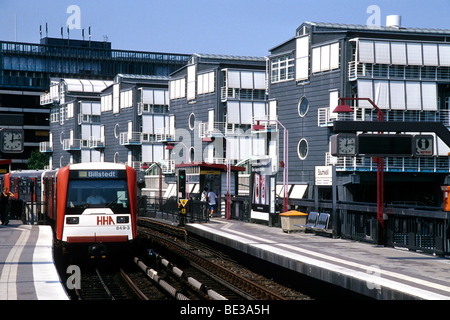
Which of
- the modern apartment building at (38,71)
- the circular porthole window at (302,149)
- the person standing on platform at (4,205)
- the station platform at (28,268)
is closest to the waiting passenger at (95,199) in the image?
the station platform at (28,268)

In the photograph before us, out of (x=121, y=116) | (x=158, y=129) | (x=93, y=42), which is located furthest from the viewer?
(x=93, y=42)

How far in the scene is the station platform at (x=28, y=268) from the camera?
13.1 metres

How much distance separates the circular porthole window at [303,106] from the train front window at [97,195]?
37.3 metres

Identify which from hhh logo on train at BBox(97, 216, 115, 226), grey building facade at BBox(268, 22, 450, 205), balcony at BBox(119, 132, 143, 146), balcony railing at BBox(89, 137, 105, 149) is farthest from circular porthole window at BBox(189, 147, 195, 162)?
hhh logo on train at BBox(97, 216, 115, 226)

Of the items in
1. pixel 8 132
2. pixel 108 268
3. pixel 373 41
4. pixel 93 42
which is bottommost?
pixel 108 268

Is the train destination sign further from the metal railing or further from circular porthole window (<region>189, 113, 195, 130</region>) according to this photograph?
circular porthole window (<region>189, 113, 195, 130</region>)

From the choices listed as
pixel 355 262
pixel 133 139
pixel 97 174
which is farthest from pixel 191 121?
pixel 355 262

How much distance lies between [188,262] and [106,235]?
4278 millimetres

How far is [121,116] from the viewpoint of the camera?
90.3 meters

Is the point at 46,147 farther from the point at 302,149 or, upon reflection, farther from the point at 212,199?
the point at 212,199

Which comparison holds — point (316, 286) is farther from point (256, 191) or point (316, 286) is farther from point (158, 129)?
point (158, 129)

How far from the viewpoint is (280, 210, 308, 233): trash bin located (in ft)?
91.0

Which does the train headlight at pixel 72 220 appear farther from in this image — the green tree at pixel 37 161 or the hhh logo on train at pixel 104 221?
the green tree at pixel 37 161
